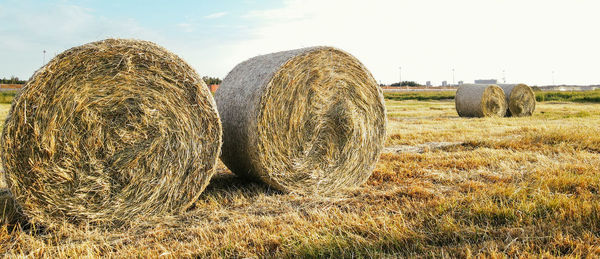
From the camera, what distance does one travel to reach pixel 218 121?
4.42 meters

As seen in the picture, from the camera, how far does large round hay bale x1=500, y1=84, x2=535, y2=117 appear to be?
1714 centimetres

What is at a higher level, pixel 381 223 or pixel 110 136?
pixel 110 136

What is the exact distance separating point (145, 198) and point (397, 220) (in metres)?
2.32

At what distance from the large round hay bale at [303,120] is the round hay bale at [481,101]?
37.5 ft

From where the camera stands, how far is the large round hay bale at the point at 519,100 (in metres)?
17.1

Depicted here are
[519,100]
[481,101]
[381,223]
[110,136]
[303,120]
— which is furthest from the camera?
[519,100]

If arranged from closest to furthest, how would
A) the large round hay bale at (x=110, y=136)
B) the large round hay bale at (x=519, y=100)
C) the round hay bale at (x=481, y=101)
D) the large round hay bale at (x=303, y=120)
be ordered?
the large round hay bale at (x=110, y=136), the large round hay bale at (x=303, y=120), the round hay bale at (x=481, y=101), the large round hay bale at (x=519, y=100)

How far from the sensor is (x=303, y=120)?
5102 millimetres

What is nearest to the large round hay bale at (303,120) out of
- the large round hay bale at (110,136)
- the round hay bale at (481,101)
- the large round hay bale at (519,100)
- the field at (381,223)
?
the field at (381,223)

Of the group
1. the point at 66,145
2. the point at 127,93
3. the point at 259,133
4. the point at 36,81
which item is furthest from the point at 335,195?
the point at 36,81

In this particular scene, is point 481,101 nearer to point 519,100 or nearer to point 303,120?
point 519,100

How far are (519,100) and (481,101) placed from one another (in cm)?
254

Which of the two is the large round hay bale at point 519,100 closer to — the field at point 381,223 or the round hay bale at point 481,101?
the round hay bale at point 481,101

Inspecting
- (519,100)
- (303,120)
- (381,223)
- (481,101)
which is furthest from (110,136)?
(519,100)
